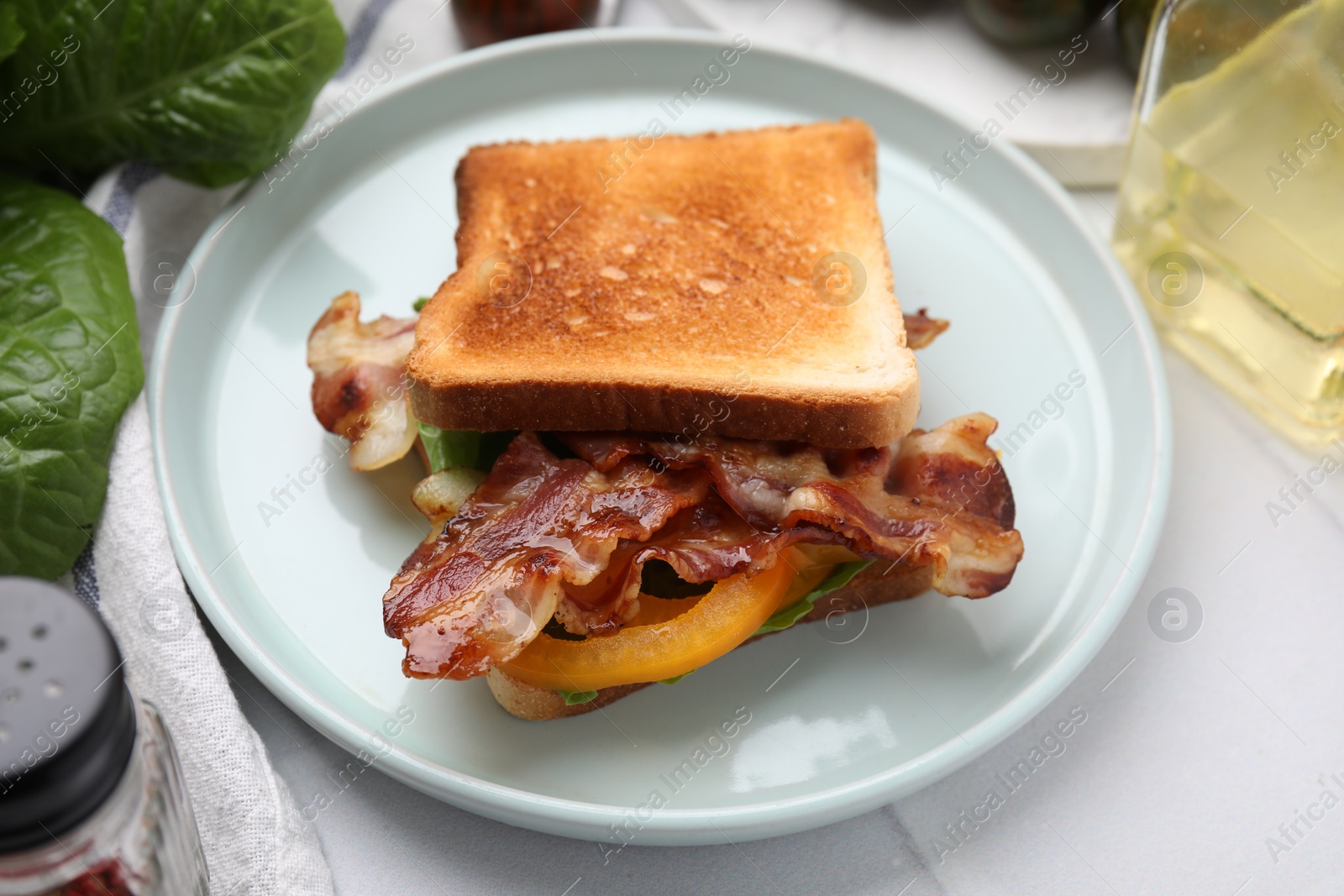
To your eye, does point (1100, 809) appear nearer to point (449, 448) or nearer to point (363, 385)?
point (449, 448)

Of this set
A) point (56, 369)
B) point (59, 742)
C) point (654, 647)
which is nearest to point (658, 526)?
point (654, 647)

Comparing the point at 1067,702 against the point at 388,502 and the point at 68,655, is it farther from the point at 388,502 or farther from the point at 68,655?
the point at 68,655

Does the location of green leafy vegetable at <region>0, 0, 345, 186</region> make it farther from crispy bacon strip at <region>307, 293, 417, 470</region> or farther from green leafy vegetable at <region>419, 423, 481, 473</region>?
green leafy vegetable at <region>419, 423, 481, 473</region>

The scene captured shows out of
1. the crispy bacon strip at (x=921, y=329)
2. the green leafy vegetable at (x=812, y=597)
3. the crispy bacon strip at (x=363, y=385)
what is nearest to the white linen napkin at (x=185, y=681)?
the crispy bacon strip at (x=363, y=385)

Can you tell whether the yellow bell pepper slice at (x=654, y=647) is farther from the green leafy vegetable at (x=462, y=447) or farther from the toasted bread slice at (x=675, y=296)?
the green leafy vegetable at (x=462, y=447)

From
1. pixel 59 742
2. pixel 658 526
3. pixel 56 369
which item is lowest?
pixel 658 526

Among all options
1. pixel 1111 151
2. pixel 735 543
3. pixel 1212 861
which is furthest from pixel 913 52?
pixel 1212 861

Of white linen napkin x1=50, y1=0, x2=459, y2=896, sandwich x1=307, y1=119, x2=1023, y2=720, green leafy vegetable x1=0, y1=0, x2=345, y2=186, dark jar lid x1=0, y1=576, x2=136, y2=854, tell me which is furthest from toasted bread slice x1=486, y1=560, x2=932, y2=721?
green leafy vegetable x1=0, y1=0, x2=345, y2=186
